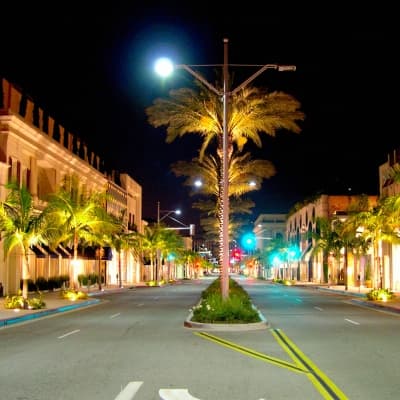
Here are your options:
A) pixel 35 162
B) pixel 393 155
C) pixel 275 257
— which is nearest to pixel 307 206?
pixel 275 257

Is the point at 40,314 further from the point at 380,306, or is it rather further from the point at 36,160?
the point at 36,160

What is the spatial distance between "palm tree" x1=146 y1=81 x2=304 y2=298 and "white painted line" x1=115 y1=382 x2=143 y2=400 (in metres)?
20.1

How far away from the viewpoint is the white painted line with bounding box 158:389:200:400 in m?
9.65

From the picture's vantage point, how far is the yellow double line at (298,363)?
Result: 1026 cm

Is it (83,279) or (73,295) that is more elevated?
(83,279)

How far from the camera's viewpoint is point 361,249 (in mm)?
58781

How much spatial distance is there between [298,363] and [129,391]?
13.7 feet

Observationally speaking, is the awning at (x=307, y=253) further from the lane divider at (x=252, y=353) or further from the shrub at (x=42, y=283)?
the lane divider at (x=252, y=353)

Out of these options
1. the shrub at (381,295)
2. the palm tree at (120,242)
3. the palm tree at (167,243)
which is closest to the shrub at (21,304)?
the shrub at (381,295)

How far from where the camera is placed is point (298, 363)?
43.1ft

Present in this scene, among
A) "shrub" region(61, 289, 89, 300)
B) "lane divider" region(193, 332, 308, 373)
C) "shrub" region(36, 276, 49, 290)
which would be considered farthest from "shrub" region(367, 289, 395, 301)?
"shrub" region(36, 276, 49, 290)

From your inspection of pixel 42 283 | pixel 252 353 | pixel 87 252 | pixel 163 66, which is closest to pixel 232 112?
pixel 163 66

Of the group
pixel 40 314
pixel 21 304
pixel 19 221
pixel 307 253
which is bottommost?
pixel 40 314

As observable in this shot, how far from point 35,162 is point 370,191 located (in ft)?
240
